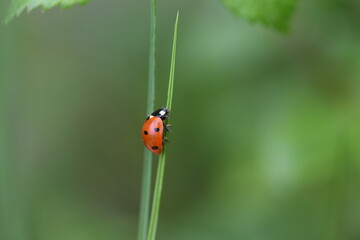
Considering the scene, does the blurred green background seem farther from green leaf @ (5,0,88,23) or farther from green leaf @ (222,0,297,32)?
green leaf @ (222,0,297,32)

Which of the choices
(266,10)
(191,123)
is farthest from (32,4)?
(191,123)

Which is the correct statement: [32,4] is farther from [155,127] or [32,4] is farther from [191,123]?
[191,123]

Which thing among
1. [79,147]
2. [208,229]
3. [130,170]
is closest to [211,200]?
[208,229]

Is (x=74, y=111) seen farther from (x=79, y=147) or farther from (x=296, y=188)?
(x=296, y=188)

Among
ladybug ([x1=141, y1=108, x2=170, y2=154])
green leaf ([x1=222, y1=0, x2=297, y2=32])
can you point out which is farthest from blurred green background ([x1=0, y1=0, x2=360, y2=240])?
green leaf ([x1=222, y1=0, x2=297, y2=32])

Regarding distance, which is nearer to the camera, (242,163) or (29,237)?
(29,237)

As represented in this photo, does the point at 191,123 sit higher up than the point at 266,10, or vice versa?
the point at 191,123
